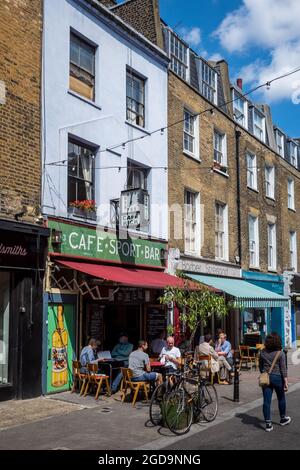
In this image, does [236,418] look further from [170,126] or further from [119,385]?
[170,126]

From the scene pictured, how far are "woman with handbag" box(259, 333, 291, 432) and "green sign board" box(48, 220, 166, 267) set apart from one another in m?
5.41

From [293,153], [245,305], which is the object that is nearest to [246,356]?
[245,305]

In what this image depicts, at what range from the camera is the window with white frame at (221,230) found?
2012 cm

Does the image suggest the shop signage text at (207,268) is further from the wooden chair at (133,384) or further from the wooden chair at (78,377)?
the wooden chair at (133,384)

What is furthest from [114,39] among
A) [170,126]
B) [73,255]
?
[73,255]

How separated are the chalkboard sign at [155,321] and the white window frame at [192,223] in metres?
2.82

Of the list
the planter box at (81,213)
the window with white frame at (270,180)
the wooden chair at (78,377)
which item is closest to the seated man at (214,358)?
the wooden chair at (78,377)

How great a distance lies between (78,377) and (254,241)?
44.5 feet

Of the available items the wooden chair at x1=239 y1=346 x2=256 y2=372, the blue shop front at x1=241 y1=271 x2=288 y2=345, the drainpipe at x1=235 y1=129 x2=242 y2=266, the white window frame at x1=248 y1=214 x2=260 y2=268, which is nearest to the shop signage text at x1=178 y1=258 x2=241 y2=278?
the drainpipe at x1=235 y1=129 x2=242 y2=266

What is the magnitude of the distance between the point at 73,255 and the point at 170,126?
21.5 ft

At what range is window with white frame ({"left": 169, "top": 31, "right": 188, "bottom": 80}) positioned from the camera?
18206 millimetres

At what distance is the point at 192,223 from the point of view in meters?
18.3

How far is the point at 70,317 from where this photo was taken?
12.2 m

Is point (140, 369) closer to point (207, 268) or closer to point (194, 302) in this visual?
point (194, 302)
